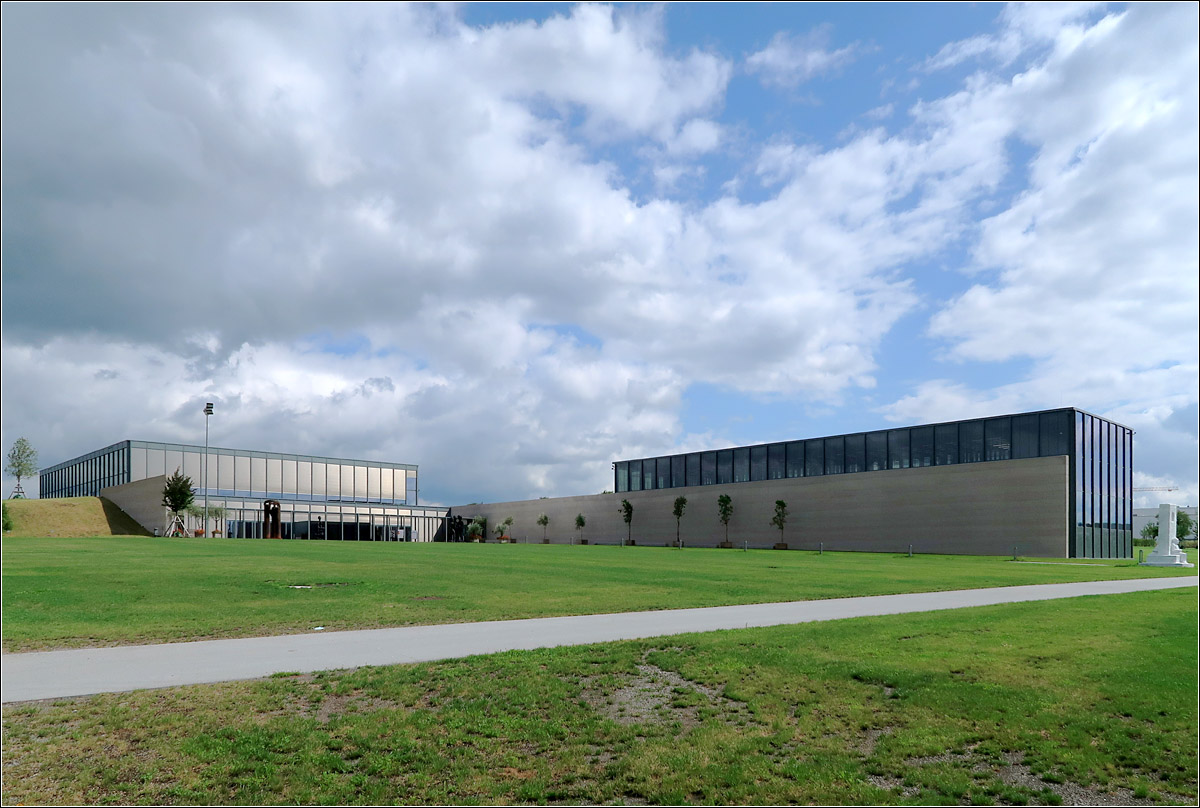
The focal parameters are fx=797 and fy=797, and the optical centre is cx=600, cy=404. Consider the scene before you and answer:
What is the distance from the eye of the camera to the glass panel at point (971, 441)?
208 feet

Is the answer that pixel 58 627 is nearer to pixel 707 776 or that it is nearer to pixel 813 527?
pixel 707 776

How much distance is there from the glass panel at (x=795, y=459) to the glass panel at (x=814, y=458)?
475 mm

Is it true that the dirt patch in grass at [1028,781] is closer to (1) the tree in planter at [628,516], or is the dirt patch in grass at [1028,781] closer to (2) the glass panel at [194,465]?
(1) the tree in planter at [628,516]

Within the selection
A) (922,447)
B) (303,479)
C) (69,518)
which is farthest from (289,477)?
(922,447)

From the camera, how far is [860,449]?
7162 centimetres

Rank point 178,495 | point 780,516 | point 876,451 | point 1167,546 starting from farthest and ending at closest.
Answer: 1. point 780,516
2. point 876,451
3. point 178,495
4. point 1167,546

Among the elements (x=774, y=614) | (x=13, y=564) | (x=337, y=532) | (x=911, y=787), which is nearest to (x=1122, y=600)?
(x=774, y=614)

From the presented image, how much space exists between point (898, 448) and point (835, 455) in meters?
6.59

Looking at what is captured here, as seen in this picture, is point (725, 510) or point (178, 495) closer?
point (178, 495)

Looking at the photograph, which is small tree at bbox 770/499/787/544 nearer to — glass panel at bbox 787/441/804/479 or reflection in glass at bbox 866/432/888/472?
glass panel at bbox 787/441/804/479

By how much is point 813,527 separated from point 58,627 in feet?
216

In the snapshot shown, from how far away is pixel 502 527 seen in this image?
10812 cm

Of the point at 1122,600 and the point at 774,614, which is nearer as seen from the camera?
the point at 774,614

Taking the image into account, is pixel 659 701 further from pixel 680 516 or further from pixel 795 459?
pixel 680 516
